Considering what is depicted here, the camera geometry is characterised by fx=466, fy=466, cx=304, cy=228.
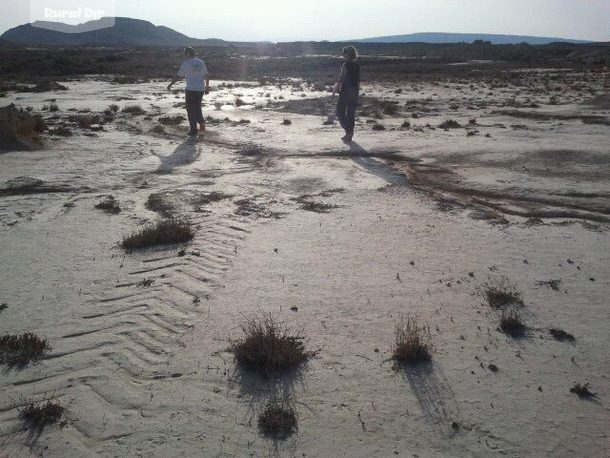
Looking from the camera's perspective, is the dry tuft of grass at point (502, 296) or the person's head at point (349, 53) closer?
the dry tuft of grass at point (502, 296)

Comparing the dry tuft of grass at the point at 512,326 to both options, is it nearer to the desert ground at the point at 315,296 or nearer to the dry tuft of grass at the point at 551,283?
the desert ground at the point at 315,296

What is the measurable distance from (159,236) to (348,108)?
7.49 metres

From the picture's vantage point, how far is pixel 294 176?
9.23 m

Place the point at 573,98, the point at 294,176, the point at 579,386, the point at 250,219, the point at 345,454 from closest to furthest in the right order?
1. the point at 345,454
2. the point at 579,386
3. the point at 250,219
4. the point at 294,176
5. the point at 573,98

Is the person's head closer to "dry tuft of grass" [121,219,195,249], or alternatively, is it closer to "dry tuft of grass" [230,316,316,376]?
"dry tuft of grass" [121,219,195,249]

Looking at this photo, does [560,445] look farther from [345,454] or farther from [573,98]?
[573,98]

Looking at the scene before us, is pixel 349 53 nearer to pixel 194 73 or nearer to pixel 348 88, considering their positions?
pixel 348 88

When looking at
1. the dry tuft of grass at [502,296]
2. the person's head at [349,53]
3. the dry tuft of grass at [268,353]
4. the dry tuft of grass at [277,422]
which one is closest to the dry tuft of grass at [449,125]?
the person's head at [349,53]

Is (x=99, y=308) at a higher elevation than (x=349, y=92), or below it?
below

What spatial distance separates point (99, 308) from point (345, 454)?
9.36ft

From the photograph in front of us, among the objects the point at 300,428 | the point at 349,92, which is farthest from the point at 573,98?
the point at 300,428

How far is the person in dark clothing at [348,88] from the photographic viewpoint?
38.2ft

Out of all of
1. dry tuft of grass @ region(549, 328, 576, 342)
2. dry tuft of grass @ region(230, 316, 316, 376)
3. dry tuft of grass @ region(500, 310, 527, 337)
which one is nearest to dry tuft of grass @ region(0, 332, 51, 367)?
dry tuft of grass @ region(230, 316, 316, 376)

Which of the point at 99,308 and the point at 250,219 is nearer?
the point at 99,308
